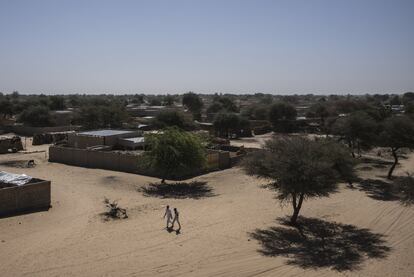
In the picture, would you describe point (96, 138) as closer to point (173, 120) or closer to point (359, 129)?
point (173, 120)

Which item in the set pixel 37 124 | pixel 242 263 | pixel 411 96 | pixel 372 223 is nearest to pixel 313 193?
pixel 372 223

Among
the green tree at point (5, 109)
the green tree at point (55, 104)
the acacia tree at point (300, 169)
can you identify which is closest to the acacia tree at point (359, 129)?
the acacia tree at point (300, 169)

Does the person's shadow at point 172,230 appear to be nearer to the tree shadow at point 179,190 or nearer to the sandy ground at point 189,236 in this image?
the sandy ground at point 189,236

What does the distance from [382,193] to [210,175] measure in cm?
1314

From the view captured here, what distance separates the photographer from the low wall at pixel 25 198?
22625mm

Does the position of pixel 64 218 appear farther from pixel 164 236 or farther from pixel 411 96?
pixel 411 96

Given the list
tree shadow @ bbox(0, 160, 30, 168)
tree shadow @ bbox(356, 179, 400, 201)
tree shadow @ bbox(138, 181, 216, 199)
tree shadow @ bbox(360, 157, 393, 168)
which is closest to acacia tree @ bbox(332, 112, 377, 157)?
tree shadow @ bbox(360, 157, 393, 168)

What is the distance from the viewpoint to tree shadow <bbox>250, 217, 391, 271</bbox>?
17.6 m

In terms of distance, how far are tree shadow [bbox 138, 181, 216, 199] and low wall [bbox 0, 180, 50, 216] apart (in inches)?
267

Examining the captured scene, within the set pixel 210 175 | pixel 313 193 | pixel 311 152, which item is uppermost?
pixel 311 152

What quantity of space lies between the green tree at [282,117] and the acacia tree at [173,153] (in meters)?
49.0

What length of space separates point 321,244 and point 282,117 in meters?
62.2

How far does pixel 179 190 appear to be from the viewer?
3044 centimetres

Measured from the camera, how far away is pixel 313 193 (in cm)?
2117
